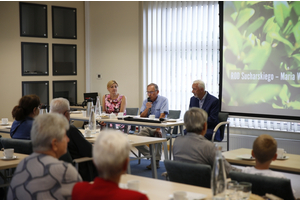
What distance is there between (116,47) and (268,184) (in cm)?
693

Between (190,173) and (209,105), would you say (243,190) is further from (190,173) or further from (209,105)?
(209,105)

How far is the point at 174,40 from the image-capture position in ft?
25.6

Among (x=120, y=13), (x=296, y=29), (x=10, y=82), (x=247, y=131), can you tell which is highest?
(x=120, y=13)

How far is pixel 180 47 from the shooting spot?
770 cm

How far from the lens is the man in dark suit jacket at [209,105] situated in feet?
18.9

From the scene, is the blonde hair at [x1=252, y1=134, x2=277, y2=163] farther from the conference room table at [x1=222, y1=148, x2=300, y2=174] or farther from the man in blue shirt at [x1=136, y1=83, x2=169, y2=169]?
the man in blue shirt at [x1=136, y1=83, x2=169, y2=169]

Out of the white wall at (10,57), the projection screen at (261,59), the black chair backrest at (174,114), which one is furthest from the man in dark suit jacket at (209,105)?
the white wall at (10,57)

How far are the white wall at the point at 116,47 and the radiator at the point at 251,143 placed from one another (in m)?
2.51

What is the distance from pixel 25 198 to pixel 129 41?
22.2 feet

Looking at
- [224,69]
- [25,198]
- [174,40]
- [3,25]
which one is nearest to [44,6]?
[3,25]

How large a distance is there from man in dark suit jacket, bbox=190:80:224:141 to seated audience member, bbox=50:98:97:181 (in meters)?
2.52

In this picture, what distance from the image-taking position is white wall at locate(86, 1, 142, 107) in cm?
841

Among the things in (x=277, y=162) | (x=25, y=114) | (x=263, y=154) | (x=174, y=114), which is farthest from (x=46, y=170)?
(x=174, y=114)

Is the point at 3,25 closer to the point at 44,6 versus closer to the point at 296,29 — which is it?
the point at 44,6
